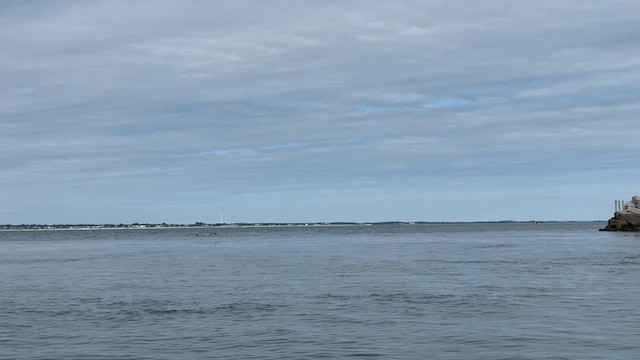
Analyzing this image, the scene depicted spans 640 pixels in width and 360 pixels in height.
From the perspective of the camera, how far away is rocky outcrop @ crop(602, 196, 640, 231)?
503ft

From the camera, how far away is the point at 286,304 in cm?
3700

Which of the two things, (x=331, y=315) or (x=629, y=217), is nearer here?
(x=331, y=315)

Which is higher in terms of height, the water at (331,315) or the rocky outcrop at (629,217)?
the rocky outcrop at (629,217)

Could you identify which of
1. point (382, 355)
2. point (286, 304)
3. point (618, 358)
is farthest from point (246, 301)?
point (618, 358)

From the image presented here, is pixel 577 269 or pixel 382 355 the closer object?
pixel 382 355

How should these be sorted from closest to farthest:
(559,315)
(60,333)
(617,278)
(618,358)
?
(618,358) < (60,333) < (559,315) < (617,278)

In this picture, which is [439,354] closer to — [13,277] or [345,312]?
[345,312]

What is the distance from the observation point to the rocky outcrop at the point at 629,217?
503 ft

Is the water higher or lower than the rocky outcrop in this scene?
lower

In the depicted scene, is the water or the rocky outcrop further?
the rocky outcrop

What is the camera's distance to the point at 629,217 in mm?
155000

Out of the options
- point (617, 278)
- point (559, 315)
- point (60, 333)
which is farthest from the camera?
point (617, 278)

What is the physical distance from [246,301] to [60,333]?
35.8 ft

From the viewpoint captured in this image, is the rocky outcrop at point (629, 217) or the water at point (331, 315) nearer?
the water at point (331, 315)
